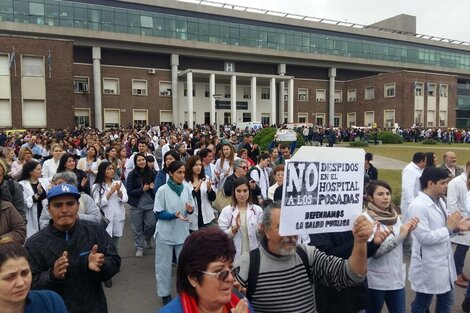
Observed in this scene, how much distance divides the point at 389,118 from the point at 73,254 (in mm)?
60216

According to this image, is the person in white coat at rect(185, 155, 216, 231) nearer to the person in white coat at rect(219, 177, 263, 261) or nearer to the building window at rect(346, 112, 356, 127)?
the person in white coat at rect(219, 177, 263, 261)

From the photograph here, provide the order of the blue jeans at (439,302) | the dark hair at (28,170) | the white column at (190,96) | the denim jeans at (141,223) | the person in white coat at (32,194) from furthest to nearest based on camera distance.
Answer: the white column at (190,96) < the denim jeans at (141,223) < the dark hair at (28,170) < the person in white coat at (32,194) < the blue jeans at (439,302)

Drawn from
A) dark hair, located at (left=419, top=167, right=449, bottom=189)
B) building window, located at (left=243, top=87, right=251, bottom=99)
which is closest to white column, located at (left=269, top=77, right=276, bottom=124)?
building window, located at (left=243, top=87, right=251, bottom=99)

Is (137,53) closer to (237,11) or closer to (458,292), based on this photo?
(237,11)

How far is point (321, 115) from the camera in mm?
61969

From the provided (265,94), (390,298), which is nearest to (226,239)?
(390,298)

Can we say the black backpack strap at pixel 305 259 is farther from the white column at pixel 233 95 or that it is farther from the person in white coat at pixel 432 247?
the white column at pixel 233 95

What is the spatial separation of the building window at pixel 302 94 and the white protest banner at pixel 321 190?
57.5m

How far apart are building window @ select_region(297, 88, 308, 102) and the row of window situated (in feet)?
18.4

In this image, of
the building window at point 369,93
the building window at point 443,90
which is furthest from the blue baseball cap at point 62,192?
the building window at point 443,90

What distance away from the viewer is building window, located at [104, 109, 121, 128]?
46188 millimetres

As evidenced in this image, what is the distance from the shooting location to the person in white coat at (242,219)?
4.82 metres

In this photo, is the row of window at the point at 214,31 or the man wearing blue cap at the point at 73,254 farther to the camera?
the row of window at the point at 214,31

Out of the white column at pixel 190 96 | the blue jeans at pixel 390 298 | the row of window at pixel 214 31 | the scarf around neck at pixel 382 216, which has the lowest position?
the blue jeans at pixel 390 298
